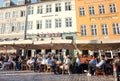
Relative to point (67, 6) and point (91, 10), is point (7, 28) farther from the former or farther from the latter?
point (91, 10)

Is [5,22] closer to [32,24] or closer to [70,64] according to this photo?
[32,24]

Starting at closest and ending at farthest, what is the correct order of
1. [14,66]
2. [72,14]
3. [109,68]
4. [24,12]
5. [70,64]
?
[109,68]
[70,64]
[14,66]
[72,14]
[24,12]

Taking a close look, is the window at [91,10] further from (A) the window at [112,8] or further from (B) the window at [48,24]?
(B) the window at [48,24]

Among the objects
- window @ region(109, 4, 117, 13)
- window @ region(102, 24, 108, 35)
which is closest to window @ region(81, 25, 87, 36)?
window @ region(102, 24, 108, 35)

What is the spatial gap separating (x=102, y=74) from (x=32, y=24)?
1994 cm

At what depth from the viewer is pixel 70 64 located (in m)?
12.5

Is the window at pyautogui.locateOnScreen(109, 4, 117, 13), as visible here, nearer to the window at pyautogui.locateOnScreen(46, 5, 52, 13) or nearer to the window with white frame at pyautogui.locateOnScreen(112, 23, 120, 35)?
the window with white frame at pyautogui.locateOnScreen(112, 23, 120, 35)

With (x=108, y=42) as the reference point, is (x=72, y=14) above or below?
above

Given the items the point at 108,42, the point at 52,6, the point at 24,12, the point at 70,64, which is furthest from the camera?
the point at 24,12

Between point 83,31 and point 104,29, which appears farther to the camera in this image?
point 83,31

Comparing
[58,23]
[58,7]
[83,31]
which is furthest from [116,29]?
→ [58,7]

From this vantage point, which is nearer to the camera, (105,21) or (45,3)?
(105,21)

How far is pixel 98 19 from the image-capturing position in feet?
83.5

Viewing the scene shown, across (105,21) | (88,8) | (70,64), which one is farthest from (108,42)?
(88,8)
